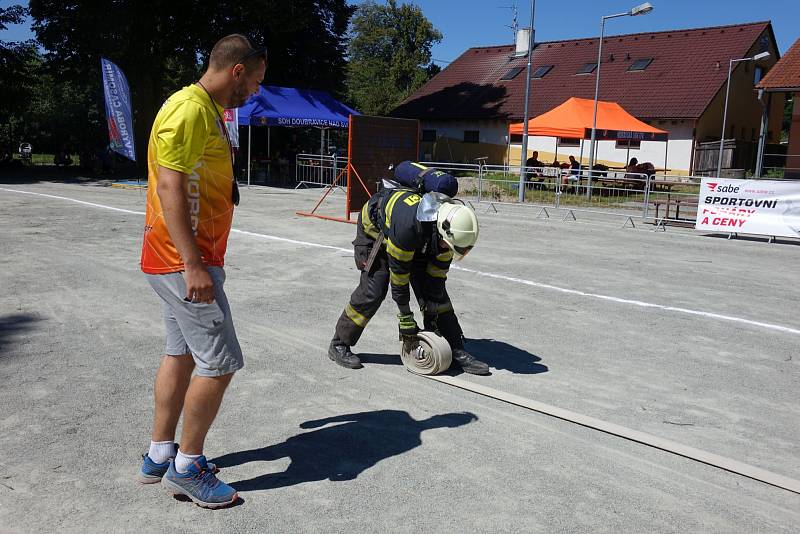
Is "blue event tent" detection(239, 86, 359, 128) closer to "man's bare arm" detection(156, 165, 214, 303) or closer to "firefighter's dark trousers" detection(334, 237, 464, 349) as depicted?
"firefighter's dark trousers" detection(334, 237, 464, 349)

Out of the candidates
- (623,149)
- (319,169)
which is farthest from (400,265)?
(623,149)

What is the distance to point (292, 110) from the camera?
26.5 metres

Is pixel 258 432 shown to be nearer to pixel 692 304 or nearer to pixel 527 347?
pixel 527 347

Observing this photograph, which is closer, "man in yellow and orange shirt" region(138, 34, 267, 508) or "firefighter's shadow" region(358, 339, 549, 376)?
"man in yellow and orange shirt" region(138, 34, 267, 508)

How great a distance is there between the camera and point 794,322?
7375mm

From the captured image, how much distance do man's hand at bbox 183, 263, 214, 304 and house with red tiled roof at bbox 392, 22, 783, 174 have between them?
88.3 ft

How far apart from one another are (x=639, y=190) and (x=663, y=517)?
57.5ft

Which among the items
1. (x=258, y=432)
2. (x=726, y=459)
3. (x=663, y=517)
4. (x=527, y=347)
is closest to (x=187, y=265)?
(x=258, y=432)

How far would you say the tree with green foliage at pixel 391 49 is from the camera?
65.3m

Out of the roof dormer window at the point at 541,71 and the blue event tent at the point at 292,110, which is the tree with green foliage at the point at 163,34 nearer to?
the blue event tent at the point at 292,110

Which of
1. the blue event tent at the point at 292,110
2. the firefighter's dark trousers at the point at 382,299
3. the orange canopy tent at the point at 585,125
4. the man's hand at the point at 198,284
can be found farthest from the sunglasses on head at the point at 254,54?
the blue event tent at the point at 292,110

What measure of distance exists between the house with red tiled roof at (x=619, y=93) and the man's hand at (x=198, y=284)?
88.3ft

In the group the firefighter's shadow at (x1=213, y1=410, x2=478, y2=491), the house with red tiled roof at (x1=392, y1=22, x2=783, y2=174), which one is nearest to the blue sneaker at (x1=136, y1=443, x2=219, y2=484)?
the firefighter's shadow at (x1=213, y1=410, x2=478, y2=491)

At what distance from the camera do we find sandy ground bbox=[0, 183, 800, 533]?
3295mm
